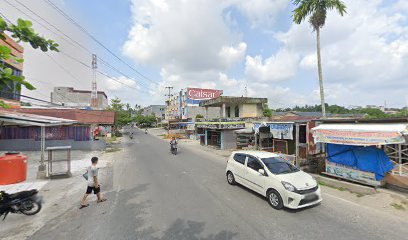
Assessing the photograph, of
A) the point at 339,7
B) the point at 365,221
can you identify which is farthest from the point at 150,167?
the point at 339,7

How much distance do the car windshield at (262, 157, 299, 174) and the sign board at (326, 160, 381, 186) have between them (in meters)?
3.69

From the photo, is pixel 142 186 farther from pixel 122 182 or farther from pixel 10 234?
pixel 10 234

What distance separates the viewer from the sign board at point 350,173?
30.1 ft

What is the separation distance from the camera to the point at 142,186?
9.83 meters

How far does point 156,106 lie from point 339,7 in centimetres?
10643

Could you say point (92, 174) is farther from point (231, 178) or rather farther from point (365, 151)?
point (365, 151)

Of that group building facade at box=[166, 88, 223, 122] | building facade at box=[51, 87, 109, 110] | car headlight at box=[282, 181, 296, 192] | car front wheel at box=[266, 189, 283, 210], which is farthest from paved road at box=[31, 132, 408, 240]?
building facade at box=[51, 87, 109, 110]

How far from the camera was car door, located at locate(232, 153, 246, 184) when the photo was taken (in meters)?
9.10

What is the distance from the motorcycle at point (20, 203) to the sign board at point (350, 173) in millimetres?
12656

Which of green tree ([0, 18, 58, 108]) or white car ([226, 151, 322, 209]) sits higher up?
green tree ([0, 18, 58, 108])

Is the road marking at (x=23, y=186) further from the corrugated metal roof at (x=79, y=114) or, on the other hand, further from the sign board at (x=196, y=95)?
the sign board at (x=196, y=95)

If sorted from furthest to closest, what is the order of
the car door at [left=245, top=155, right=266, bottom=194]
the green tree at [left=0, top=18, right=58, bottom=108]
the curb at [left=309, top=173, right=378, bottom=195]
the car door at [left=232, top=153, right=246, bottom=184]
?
the car door at [left=232, top=153, right=246, bottom=184] < the curb at [left=309, top=173, right=378, bottom=195] < the car door at [left=245, top=155, right=266, bottom=194] < the green tree at [left=0, top=18, right=58, bottom=108]

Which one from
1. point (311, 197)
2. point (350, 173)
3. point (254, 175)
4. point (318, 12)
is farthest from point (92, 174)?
point (318, 12)

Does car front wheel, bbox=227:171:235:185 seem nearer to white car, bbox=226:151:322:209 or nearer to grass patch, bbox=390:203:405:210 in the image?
white car, bbox=226:151:322:209
